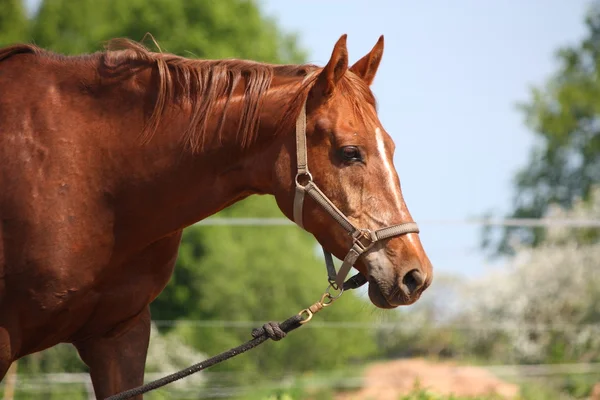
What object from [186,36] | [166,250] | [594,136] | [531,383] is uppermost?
[594,136]

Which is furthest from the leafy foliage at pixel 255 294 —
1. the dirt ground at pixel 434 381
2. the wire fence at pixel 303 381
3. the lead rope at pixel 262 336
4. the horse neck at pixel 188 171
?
the horse neck at pixel 188 171

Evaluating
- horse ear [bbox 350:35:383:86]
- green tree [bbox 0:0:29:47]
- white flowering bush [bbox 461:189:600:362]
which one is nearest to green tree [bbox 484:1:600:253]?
white flowering bush [bbox 461:189:600:362]

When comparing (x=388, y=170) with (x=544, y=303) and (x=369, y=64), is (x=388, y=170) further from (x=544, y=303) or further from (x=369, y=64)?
(x=544, y=303)

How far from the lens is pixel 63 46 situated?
21594 millimetres

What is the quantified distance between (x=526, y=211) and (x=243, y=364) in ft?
48.5

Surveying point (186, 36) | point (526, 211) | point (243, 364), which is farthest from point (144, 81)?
point (526, 211)

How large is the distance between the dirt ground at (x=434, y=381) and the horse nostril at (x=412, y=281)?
531 centimetres

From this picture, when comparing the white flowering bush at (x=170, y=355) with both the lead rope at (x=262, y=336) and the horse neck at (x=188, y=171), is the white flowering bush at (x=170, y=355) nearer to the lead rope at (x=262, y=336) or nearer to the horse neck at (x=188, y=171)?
the lead rope at (x=262, y=336)

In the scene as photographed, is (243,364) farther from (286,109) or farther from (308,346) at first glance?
(286,109)

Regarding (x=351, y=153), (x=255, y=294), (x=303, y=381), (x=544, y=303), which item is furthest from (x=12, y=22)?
(x=351, y=153)

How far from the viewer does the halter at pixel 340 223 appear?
3.13m

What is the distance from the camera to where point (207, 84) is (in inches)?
135

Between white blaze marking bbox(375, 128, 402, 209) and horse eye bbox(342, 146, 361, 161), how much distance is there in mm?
83

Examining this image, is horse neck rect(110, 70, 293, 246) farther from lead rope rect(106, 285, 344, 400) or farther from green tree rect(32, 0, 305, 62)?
green tree rect(32, 0, 305, 62)
